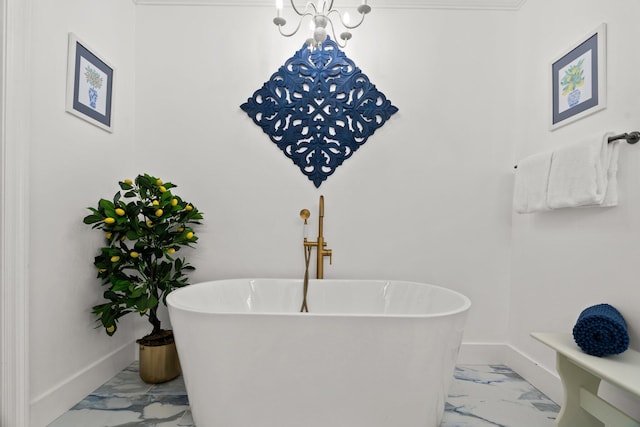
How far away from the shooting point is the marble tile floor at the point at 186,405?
158 cm

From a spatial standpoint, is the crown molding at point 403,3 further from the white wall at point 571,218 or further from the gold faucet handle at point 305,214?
the gold faucet handle at point 305,214

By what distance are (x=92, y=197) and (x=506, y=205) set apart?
8.09ft

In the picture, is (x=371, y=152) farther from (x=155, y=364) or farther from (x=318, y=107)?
(x=155, y=364)

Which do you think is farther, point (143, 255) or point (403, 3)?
point (403, 3)

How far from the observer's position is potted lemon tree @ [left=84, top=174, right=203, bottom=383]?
5.80ft

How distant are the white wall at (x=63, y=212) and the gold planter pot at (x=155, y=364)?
0.77ft

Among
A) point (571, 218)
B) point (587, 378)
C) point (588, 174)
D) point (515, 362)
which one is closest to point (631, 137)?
point (588, 174)

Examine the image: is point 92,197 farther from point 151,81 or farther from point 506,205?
point 506,205

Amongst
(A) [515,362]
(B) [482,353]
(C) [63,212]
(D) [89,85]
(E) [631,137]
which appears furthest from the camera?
(B) [482,353]

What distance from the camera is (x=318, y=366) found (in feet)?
4.58

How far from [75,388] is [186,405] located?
548mm

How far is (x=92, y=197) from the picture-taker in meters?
1.89

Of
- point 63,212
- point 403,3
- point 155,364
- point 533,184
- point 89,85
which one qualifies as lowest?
point 155,364

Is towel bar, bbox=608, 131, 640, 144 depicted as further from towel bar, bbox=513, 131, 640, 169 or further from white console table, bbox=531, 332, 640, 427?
white console table, bbox=531, 332, 640, 427
